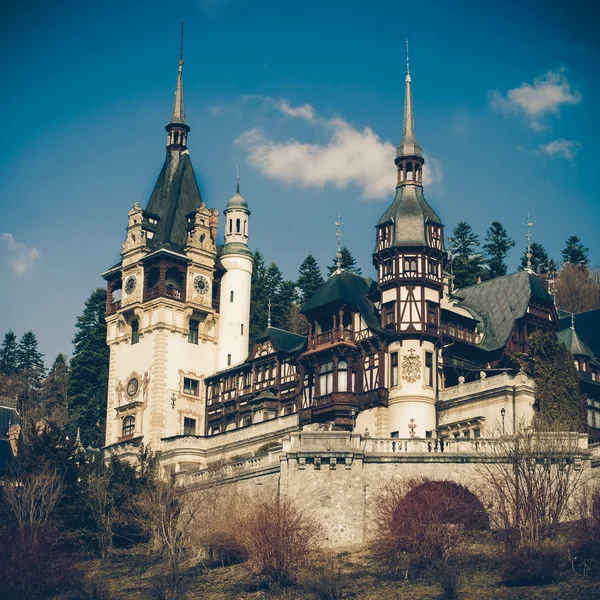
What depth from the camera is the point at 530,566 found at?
49.6m

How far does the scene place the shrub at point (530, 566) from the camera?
49.4 meters

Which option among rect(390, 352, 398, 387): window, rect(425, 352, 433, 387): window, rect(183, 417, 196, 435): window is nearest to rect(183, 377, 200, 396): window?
rect(183, 417, 196, 435): window

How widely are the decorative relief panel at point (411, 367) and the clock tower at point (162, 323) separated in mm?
18712

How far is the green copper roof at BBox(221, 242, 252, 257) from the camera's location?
91.3 metres

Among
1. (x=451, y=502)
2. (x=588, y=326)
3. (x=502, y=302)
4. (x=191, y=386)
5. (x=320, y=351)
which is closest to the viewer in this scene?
(x=451, y=502)

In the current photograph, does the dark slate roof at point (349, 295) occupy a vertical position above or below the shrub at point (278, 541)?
above

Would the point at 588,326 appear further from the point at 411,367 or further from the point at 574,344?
the point at 411,367

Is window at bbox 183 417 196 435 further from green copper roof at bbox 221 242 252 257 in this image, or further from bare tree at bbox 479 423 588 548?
bare tree at bbox 479 423 588 548

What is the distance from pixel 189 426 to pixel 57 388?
1418 inches

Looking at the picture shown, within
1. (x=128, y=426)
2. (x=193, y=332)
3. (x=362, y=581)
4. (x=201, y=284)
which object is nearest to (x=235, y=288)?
(x=201, y=284)

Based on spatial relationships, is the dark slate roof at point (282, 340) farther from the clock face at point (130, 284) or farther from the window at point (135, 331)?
the clock face at point (130, 284)

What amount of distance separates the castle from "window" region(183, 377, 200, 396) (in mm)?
88

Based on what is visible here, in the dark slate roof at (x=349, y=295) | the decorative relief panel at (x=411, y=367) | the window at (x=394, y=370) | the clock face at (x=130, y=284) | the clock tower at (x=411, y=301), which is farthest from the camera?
the clock face at (x=130, y=284)

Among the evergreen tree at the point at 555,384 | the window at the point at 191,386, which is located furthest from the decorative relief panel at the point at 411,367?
the window at the point at 191,386
